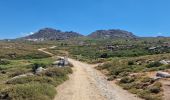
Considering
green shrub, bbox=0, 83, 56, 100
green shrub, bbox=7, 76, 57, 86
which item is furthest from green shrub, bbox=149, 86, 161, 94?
green shrub, bbox=7, 76, 57, 86

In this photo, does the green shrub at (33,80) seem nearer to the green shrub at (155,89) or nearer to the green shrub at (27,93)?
the green shrub at (27,93)

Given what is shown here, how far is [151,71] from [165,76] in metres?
9.72

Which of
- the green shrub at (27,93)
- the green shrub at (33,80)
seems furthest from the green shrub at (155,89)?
the green shrub at (33,80)

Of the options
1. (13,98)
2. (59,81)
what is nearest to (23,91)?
(13,98)

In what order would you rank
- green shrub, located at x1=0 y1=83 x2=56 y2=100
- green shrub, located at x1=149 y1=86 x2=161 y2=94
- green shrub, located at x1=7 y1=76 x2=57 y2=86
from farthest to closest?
green shrub, located at x1=7 y1=76 x2=57 y2=86 → green shrub, located at x1=149 y1=86 x2=161 y2=94 → green shrub, located at x1=0 y1=83 x2=56 y2=100

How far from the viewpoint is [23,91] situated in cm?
3002

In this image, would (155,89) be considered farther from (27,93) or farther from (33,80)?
(33,80)

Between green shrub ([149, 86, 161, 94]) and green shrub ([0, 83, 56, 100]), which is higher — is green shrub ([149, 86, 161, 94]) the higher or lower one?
the lower one

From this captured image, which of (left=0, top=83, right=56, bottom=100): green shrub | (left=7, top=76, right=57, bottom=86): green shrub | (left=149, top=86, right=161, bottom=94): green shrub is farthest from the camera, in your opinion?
(left=7, top=76, right=57, bottom=86): green shrub

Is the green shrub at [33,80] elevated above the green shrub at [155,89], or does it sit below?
above

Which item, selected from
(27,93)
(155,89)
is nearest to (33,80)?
(27,93)

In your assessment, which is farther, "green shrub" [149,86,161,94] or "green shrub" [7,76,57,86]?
"green shrub" [7,76,57,86]

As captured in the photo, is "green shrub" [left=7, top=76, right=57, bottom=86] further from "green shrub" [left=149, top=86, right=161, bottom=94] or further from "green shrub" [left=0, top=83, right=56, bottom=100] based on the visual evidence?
"green shrub" [left=149, top=86, right=161, bottom=94]

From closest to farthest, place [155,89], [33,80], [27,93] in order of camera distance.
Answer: [27,93] < [155,89] < [33,80]
